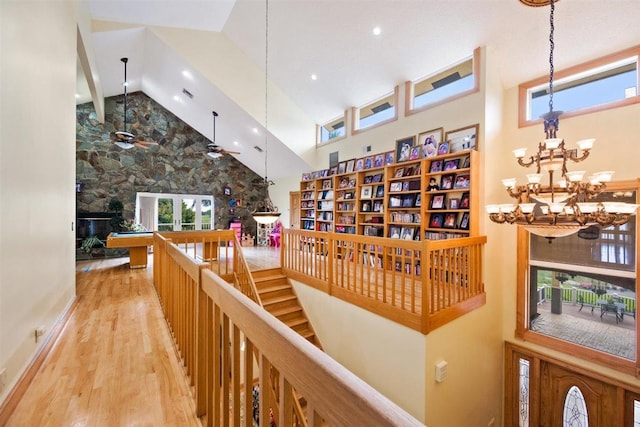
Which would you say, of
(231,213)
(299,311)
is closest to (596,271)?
(299,311)

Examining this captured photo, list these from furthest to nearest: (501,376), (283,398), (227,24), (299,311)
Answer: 1. (227,24)
2. (299,311)
3. (501,376)
4. (283,398)

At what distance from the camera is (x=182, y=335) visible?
2.08 metres

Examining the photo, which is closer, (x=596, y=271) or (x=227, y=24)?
(x=596, y=271)

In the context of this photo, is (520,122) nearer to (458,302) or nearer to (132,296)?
(458,302)

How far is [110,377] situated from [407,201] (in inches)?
177

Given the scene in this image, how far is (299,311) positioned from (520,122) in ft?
15.1

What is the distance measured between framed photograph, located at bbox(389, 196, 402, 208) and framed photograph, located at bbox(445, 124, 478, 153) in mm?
1219

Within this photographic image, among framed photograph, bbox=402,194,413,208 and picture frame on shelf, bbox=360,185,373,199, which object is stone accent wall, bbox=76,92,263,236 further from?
framed photograph, bbox=402,194,413,208

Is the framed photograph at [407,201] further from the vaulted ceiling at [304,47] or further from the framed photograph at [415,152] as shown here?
the vaulted ceiling at [304,47]

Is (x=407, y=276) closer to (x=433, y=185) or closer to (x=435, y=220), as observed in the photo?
(x=435, y=220)

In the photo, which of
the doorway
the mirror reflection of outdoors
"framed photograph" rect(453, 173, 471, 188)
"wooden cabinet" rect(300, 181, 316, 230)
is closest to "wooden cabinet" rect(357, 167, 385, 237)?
"framed photograph" rect(453, 173, 471, 188)

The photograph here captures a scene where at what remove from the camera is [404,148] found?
511 centimetres

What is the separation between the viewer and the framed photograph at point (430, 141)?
4551 millimetres

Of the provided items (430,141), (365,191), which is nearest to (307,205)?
(365,191)
